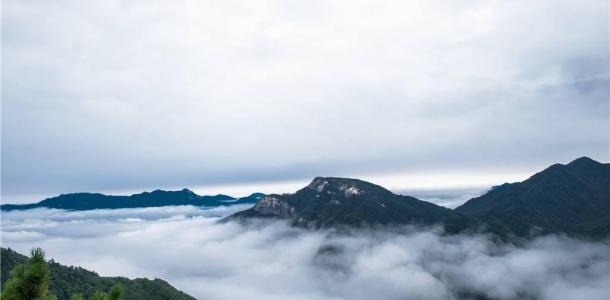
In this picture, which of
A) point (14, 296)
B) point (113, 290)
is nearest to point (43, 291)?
point (14, 296)

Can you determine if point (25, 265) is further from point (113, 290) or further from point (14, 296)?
point (113, 290)

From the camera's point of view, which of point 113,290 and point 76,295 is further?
point 113,290

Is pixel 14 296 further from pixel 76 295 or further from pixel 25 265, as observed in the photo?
pixel 76 295

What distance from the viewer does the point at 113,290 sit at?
19422mm

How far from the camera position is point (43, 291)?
61.9 feet

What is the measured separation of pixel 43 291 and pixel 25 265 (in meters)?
1.42

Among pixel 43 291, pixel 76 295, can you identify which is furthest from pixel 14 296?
pixel 76 295

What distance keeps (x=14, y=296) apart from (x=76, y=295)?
316 centimetres

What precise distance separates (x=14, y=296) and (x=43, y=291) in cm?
122

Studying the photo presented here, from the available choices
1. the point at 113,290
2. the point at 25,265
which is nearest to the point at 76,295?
the point at 113,290

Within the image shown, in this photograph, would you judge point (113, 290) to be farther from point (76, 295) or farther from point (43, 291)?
point (43, 291)

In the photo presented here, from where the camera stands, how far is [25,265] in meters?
18.8

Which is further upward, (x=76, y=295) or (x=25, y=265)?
(x=25, y=265)

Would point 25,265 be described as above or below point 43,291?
above
